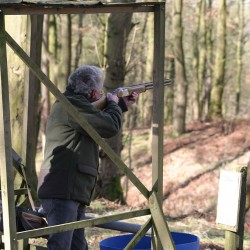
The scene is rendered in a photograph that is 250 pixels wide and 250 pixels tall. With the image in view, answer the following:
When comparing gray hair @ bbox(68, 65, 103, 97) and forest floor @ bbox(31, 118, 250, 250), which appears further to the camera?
forest floor @ bbox(31, 118, 250, 250)

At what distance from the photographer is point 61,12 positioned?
190 inches

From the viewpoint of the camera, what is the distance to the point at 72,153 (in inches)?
202

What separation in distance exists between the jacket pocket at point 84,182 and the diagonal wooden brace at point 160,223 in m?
0.51

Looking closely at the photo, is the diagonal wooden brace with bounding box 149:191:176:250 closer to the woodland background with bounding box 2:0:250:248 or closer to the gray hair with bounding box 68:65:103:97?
the gray hair with bounding box 68:65:103:97

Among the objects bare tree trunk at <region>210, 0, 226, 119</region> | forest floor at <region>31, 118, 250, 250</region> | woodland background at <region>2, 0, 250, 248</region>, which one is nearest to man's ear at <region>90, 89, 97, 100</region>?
woodland background at <region>2, 0, 250, 248</region>

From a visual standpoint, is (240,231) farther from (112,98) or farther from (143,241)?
(112,98)

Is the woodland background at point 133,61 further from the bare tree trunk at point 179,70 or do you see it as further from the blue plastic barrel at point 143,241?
the blue plastic barrel at point 143,241

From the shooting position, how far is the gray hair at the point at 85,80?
205 inches

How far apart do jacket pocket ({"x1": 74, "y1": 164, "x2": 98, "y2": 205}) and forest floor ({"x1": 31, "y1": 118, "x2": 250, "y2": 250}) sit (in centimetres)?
590

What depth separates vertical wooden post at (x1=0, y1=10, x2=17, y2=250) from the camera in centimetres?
441

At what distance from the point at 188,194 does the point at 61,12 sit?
13858 mm

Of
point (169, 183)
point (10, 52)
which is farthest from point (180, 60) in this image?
point (10, 52)

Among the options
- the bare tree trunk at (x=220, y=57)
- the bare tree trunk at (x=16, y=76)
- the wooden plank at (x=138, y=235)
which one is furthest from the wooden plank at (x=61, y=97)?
the bare tree trunk at (x=220, y=57)

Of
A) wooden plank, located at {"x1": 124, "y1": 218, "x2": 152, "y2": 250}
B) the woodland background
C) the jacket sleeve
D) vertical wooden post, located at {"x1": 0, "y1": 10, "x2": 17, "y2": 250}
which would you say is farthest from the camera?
the woodland background
